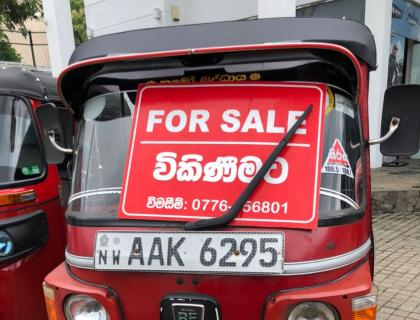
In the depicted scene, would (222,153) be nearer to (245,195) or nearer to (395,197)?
(245,195)

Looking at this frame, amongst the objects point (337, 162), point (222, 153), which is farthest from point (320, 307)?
point (222, 153)

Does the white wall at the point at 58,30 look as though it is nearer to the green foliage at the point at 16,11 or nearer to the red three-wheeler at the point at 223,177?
the green foliage at the point at 16,11

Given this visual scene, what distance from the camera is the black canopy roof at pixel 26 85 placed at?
10.2 feet

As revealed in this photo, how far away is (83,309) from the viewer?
1.98 metres

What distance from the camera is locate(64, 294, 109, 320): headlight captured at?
193cm

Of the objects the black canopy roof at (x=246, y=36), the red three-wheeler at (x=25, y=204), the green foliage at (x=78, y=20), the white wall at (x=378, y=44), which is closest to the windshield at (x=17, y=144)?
the red three-wheeler at (x=25, y=204)

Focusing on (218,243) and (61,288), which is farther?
(61,288)

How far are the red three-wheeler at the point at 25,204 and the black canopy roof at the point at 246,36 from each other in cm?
109

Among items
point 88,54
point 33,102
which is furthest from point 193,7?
point 88,54

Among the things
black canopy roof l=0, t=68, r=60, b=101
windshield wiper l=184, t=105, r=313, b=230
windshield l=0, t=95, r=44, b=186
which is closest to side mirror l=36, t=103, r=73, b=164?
windshield l=0, t=95, r=44, b=186

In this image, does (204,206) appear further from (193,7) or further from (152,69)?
(193,7)

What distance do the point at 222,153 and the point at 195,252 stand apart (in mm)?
495

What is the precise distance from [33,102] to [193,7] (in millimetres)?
7233

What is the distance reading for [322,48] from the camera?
6.10 feet
